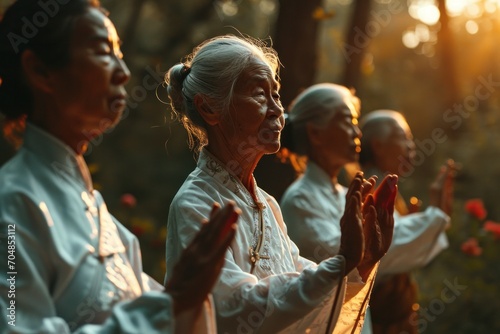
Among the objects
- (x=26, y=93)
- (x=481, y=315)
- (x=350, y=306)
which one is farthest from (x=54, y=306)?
(x=481, y=315)

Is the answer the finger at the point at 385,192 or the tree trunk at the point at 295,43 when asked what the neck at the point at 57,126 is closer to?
the finger at the point at 385,192

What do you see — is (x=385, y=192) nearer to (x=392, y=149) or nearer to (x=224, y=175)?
(x=224, y=175)

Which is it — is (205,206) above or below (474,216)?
above

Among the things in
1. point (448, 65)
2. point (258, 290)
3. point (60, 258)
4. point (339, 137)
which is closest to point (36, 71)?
point (60, 258)

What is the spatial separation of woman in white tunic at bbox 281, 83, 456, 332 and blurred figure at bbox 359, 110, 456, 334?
0.07ft

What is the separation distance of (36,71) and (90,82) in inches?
6.7

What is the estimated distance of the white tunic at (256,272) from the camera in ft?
11.5

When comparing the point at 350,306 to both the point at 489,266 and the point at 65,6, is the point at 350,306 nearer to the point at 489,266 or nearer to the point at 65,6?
the point at 65,6

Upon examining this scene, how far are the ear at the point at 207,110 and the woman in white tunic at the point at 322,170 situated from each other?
5.42ft

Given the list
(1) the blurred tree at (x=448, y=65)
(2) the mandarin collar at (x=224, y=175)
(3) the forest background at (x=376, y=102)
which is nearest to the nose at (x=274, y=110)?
(2) the mandarin collar at (x=224, y=175)

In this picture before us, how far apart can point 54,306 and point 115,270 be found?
0.83ft

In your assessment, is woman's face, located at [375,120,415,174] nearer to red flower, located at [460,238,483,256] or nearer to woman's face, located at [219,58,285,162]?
red flower, located at [460,238,483,256]

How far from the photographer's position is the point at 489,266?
10000 millimetres

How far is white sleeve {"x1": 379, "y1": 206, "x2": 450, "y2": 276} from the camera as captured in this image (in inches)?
258
